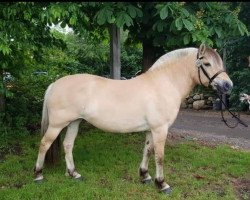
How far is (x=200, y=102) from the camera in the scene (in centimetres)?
1433

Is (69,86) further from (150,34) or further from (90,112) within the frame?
(150,34)

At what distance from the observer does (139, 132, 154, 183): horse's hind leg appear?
5.27 meters

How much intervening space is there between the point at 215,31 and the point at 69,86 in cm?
220

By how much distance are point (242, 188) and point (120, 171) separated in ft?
5.81

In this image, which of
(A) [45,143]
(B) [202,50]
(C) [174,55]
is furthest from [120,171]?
(B) [202,50]

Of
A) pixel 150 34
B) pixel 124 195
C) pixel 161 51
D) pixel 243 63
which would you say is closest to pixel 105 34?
pixel 161 51

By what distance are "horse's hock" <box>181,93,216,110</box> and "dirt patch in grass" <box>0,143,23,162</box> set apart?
8.79 metres

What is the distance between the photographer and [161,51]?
7574 millimetres

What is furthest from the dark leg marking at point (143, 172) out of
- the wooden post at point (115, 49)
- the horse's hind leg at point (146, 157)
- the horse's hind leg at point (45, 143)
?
the wooden post at point (115, 49)

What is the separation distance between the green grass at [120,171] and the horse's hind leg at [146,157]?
12 cm

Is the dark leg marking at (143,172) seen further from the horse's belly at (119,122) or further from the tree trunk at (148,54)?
the tree trunk at (148,54)

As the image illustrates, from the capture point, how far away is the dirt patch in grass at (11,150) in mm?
6508

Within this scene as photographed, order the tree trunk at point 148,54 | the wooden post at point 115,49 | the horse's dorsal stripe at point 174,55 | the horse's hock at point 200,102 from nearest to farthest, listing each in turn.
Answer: the horse's dorsal stripe at point 174,55 < the wooden post at point 115,49 < the tree trunk at point 148,54 < the horse's hock at point 200,102

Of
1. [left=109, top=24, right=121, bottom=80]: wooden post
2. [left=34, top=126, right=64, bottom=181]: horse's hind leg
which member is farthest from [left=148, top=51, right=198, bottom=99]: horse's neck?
[left=109, top=24, right=121, bottom=80]: wooden post
